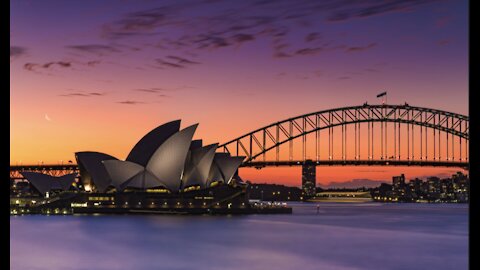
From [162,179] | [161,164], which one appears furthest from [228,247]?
[162,179]

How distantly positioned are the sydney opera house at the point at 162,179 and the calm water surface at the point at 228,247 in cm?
1761

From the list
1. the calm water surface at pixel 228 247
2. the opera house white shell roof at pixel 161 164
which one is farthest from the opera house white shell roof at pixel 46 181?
the calm water surface at pixel 228 247

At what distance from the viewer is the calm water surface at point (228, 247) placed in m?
47.4

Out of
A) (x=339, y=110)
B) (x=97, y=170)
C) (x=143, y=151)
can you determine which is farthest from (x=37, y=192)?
(x=339, y=110)

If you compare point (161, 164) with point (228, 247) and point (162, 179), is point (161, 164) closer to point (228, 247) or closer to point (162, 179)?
point (162, 179)

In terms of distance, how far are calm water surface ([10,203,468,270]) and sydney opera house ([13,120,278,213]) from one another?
57.8ft

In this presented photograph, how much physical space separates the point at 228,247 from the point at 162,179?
161 feet

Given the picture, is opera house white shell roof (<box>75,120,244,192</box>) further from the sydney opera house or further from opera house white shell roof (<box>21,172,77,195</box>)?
opera house white shell roof (<box>21,172,77,195</box>)

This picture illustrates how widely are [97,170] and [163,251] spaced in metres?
61.4

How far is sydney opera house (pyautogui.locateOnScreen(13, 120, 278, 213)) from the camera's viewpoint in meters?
102

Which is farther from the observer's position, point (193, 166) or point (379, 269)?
point (193, 166)

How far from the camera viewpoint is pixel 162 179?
349ft
